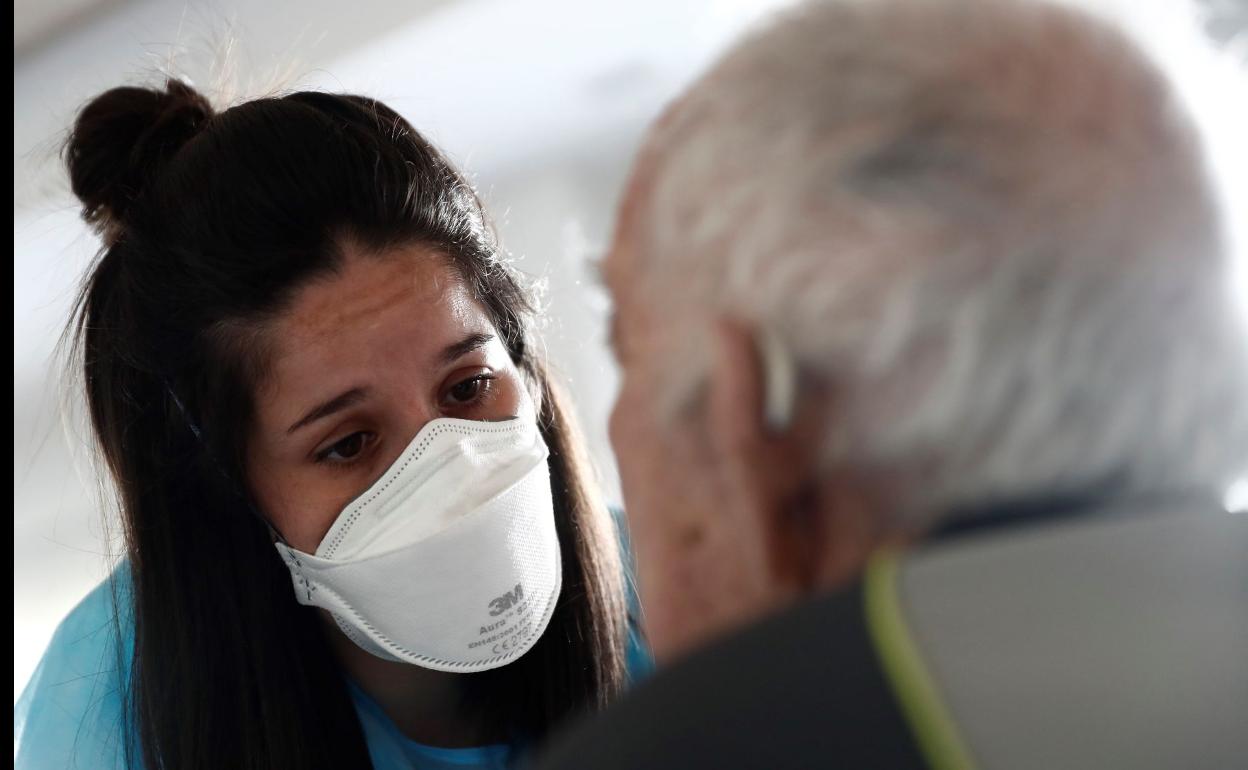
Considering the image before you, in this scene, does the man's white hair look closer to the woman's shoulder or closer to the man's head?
the man's head

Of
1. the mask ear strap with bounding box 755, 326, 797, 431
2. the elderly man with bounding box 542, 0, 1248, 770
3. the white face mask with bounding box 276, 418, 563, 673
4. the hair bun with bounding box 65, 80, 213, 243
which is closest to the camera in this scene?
the elderly man with bounding box 542, 0, 1248, 770

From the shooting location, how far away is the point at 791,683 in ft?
1.44

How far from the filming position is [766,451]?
562 millimetres

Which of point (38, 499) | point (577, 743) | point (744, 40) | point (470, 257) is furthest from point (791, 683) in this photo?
point (38, 499)

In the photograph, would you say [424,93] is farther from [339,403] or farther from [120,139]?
[339,403]

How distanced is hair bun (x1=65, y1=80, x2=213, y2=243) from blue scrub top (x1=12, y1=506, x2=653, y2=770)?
1.37 ft

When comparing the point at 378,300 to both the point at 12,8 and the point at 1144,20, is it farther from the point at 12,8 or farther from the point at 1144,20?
the point at 12,8

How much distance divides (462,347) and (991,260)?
75cm

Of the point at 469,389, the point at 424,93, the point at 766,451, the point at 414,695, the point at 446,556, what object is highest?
the point at 766,451

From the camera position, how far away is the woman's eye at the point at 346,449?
117cm

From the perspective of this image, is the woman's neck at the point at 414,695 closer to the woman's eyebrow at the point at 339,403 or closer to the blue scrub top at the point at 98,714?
the blue scrub top at the point at 98,714

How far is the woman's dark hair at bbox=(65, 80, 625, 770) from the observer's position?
3.84ft

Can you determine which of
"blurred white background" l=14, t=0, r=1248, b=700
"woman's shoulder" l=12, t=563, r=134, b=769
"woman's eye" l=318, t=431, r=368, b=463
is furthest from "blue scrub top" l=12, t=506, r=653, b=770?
"blurred white background" l=14, t=0, r=1248, b=700

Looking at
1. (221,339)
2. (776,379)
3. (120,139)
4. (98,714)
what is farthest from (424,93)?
(776,379)
